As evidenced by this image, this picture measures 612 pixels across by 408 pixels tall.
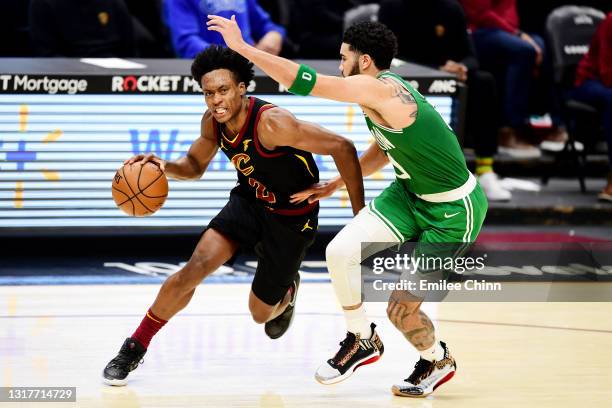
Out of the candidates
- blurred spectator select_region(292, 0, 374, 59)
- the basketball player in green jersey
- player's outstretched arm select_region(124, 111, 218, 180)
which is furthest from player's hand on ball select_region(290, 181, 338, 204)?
blurred spectator select_region(292, 0, 374, 59)

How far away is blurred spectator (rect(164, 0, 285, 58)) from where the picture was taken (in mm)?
9086

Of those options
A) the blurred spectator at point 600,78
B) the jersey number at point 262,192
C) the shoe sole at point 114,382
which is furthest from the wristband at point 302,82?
the blurred spectator at point 600,78

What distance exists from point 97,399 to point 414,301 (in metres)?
1.61

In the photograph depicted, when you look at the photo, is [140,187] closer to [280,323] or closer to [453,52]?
[280,323]

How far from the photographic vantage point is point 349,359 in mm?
5539

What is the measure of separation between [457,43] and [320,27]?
51.3 inches

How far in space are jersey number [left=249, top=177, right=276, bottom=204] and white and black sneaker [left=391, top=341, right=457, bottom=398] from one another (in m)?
1.18

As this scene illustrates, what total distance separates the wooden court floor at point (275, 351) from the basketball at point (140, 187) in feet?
2.93

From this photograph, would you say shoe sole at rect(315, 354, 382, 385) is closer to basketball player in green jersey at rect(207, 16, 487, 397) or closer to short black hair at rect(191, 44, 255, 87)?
basketball player in green jersey at rect(207, 16, 487, 397)

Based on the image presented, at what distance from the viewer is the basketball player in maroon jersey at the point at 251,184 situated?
18.4 feet

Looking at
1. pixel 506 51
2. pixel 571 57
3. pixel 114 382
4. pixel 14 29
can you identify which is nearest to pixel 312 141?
pixel 114 382

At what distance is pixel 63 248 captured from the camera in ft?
29.1

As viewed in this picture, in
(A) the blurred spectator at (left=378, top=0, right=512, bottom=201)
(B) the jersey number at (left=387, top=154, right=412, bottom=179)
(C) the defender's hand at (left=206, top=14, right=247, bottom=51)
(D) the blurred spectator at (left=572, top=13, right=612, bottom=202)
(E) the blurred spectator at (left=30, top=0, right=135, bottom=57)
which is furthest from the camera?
(D) the blurred spectator at (left=572, top=13, right=612, bottom=202)

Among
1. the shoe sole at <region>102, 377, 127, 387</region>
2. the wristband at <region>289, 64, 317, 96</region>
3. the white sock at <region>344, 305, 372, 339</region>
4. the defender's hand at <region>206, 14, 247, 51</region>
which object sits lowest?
the shoe sole at <region>102, 377, 127, 387</region>
